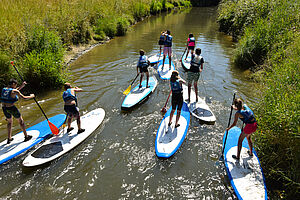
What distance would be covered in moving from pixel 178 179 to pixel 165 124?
2121mm

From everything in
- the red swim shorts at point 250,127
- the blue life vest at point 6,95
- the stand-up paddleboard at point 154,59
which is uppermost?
the blue life vest at point 6,95

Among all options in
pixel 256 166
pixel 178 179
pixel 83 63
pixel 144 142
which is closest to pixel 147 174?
pixel 178 179

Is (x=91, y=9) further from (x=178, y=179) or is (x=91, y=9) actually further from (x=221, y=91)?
(x=178, y=179)

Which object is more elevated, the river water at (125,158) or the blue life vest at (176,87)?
the blue life vest at (176,87)

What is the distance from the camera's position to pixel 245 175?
4.66m

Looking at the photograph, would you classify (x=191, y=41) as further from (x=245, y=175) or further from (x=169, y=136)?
(x=245, y=175)

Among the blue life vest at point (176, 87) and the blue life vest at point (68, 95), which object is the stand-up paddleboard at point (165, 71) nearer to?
the blue life vest at point (176, 87)

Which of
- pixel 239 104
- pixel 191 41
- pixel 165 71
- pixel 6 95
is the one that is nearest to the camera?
pixel 239 104

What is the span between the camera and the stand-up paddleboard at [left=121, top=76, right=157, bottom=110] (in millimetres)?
7875

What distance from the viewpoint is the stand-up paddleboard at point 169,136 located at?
5552 millimetres

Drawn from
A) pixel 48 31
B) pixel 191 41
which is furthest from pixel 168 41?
pixel 48 31

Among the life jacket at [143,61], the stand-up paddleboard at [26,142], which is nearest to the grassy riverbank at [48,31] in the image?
the stand-up paddleboard at [26,142]

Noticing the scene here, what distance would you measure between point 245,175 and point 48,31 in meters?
11.7

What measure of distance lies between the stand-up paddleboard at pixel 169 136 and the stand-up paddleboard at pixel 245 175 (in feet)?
4.68
